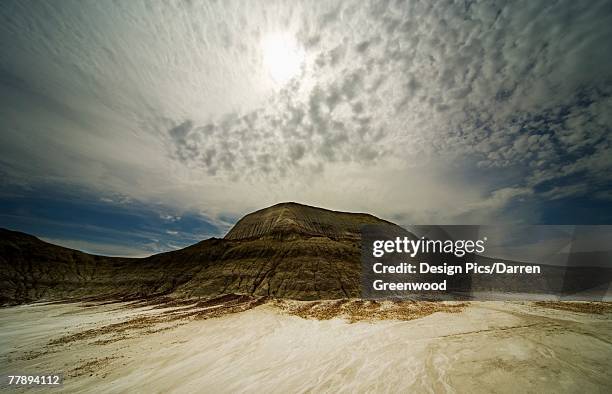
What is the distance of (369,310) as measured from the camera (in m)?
20.5

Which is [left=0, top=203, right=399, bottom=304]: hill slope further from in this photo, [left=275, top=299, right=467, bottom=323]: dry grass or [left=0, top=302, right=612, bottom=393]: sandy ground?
[left=0, top=302, right=612, bottom=393]: sandy ground

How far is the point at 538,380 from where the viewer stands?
6793 millimetres

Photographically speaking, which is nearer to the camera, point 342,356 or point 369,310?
point 342,356

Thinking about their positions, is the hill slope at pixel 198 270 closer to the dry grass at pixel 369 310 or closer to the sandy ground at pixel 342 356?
the dry grass at pixel 369 310

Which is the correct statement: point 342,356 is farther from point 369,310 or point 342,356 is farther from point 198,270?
point 198,270

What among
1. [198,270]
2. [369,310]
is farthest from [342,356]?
[198,270]

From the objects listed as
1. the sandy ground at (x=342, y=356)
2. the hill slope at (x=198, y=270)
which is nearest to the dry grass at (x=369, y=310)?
the sandy ground at (x=342, y=356)

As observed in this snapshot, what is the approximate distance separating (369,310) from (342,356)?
10.4 m

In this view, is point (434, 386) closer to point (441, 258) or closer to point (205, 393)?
point (205, 393)

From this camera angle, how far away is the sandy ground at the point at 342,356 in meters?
7.44

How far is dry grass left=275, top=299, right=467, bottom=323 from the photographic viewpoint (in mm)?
17609

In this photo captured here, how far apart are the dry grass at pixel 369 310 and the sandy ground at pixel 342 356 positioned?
4.21 ft

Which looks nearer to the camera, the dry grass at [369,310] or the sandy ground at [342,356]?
the sandy ground at [342,356]

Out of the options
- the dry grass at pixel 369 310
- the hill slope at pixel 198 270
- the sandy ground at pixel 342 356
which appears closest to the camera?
the sandy ground at pixel 342 356
